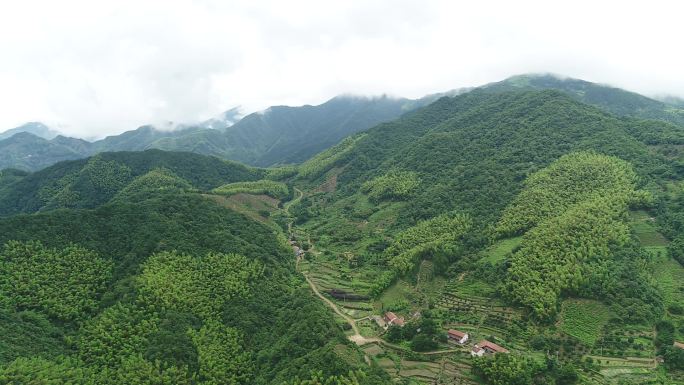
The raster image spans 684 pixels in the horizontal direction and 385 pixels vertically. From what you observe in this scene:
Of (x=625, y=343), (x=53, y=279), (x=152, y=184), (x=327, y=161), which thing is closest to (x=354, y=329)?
(x=625, y=343)

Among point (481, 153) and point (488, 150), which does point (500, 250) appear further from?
point (488, 150)

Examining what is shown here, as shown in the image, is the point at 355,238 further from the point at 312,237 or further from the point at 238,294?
the point at 238,294

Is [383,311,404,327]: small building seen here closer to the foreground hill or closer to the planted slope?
the foreground hill

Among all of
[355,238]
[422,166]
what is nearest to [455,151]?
[422,166]

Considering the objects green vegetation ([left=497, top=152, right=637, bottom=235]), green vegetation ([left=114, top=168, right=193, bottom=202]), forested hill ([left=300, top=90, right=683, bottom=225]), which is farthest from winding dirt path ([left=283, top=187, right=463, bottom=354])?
green vegetation ([left=114, top=168, right=193, bottom=202])

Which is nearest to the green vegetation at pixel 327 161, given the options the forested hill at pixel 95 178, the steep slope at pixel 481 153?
the steep slope at pixel 481 153
